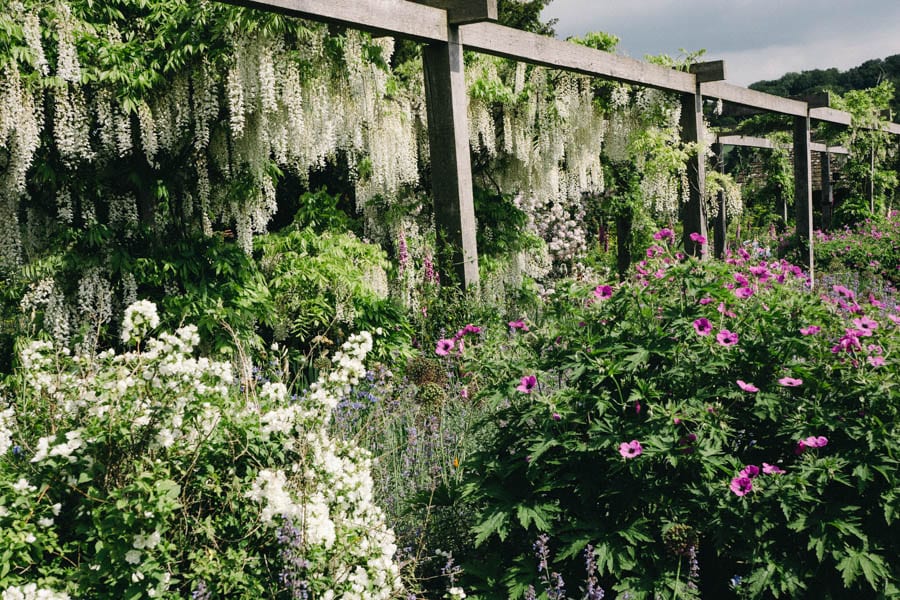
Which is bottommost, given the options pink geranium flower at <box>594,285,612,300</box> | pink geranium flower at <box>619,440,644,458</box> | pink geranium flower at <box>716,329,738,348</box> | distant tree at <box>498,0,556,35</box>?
pink geranium flower at <box>619,440,644,458</box>

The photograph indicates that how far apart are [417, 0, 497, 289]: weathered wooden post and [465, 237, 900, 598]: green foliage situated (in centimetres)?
209

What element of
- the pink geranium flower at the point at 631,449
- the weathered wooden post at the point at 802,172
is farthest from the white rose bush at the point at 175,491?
the weathered wooden post at the point at 802,172

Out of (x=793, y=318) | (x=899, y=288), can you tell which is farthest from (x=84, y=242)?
(x=899, y=288)

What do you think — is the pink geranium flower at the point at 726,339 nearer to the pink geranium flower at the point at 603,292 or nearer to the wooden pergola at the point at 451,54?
the pink geranium flower at the point at 603,292

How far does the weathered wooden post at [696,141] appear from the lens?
7355mm

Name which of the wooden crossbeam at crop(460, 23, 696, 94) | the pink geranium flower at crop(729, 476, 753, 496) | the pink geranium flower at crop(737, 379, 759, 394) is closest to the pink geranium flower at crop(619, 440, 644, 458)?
the pink geranium flower at crop(729, 476, 753, 496)

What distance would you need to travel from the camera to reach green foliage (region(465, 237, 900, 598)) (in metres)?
2.16

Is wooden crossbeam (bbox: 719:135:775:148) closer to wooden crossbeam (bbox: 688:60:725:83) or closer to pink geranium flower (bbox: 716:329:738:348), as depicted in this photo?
wooden crossbeam (bbox: 688:60:725:83)

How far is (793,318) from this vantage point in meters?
2.48

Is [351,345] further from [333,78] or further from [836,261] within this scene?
[836,261]

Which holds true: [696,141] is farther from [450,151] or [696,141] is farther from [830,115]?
[830,115]

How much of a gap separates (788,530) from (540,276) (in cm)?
570

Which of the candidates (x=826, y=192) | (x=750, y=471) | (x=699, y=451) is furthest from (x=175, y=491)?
(x=826, y=192)

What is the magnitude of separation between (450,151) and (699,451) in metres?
2.82
